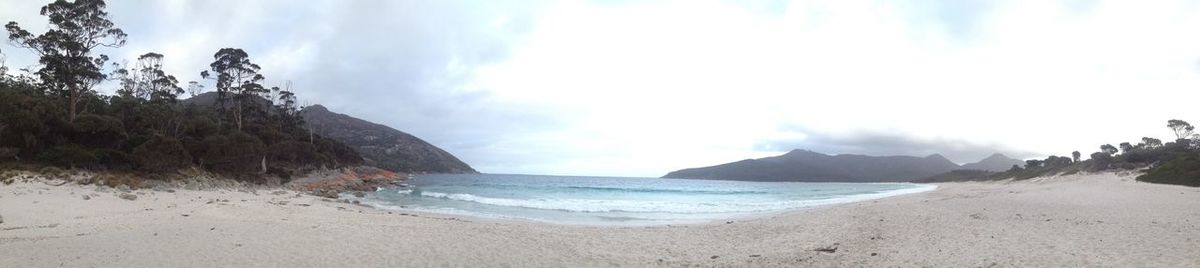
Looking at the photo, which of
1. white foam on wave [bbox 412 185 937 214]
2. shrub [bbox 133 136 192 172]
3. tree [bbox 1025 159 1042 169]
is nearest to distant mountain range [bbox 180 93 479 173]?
shrub [bbox 133 136 192 172]

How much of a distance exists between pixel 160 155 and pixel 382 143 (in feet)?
392

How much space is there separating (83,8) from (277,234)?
29.0 metres

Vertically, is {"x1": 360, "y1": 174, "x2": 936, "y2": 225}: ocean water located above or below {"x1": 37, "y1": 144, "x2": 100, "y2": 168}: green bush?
below

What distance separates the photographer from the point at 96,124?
2653 cm

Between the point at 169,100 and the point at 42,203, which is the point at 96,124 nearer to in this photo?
the point at 42,203

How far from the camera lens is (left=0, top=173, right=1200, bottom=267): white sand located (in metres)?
8.40

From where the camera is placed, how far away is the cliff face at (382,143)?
130m

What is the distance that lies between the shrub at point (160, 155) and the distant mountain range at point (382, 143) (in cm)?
9281

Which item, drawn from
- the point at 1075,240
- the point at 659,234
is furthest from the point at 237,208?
the point at 1075,240

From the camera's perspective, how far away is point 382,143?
461 feet

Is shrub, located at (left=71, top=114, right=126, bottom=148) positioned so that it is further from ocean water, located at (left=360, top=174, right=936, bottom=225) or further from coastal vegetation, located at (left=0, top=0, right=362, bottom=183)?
ocean water, located at (left=360, top=174, right=936, bottom=225)

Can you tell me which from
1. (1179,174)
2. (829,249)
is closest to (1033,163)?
(1179,174)

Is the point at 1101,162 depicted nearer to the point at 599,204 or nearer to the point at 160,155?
the point at 599,204

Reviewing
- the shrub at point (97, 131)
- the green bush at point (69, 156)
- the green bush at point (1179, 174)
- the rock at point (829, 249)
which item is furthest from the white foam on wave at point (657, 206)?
the shrub at point (97, 131)
